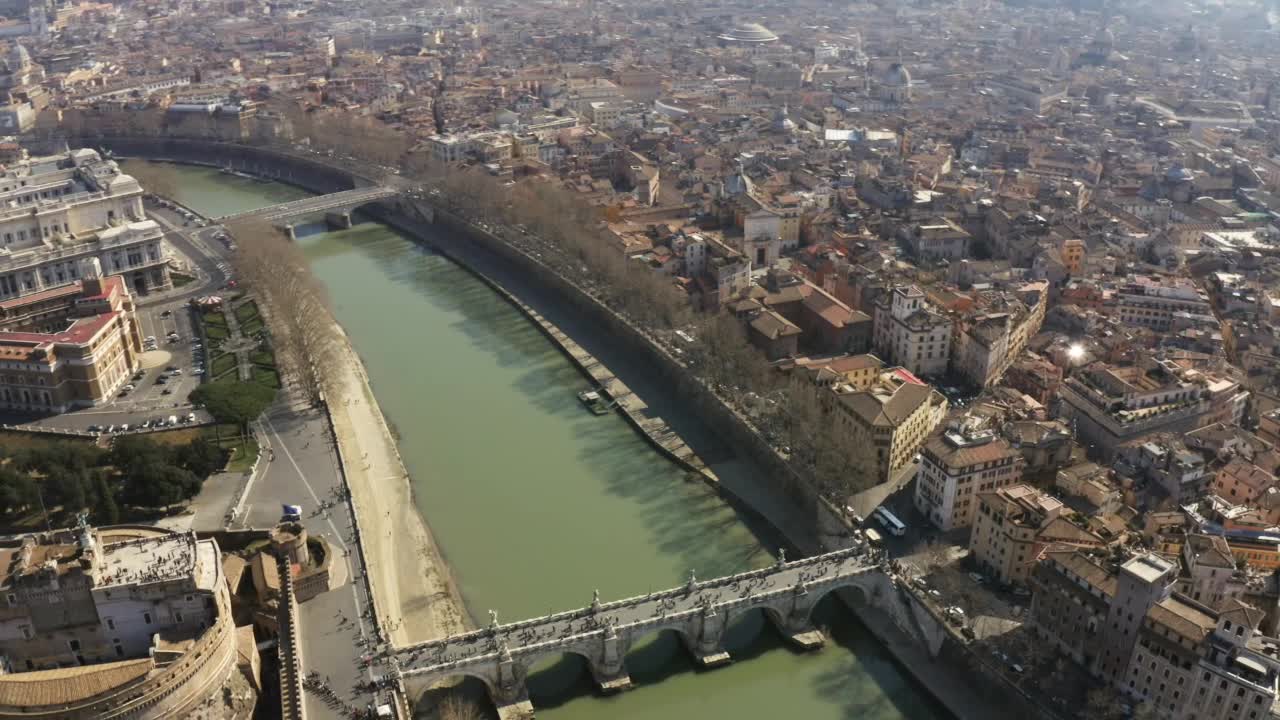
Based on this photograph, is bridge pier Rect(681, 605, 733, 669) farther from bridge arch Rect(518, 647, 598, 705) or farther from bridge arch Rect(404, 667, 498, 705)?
bridge arch Rect(404, 667, 498, 705)

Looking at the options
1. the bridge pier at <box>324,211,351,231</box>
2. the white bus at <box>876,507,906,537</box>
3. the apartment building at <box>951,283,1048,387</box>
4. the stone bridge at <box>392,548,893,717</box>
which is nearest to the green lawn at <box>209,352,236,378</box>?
the stone bridge at <box>392,548,893,717</box>

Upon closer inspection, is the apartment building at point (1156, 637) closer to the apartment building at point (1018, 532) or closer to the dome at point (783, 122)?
the apartment building at point (1018, 532)

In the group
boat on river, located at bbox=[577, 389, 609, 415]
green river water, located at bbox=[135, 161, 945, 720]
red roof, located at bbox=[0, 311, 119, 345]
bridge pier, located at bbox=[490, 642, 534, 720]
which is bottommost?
green river water, located at bbox=[135, 161, 945, 720]

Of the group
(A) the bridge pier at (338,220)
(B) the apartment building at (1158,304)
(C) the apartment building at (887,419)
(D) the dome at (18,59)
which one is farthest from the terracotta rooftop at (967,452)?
(D) the dome at (18,59)

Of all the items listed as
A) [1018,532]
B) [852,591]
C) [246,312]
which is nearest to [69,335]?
[246,312]

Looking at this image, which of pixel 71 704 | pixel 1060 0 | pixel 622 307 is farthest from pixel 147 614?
pixel 1060 0

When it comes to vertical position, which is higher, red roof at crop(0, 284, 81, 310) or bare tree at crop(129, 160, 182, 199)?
red roof at crop(0, 284, 81, 310)

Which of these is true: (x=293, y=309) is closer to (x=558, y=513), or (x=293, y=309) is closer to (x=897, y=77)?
(x=558, y=513)

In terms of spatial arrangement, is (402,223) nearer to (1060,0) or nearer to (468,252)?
(468,252)
